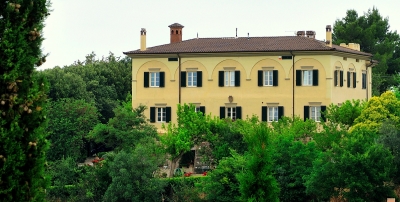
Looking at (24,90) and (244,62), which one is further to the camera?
(244,62)

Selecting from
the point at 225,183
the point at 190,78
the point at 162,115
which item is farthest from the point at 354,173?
the point at 162,115

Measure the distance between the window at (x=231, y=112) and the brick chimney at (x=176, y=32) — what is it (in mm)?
6032

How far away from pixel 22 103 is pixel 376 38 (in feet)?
237

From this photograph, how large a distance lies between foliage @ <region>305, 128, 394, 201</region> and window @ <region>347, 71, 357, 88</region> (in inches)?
598

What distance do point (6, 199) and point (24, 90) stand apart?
69.2 inches

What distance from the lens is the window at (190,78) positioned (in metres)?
60.0

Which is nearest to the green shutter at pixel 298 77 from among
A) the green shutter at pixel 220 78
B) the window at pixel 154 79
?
the green shutter at pixel 220 78

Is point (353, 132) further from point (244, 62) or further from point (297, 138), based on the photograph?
point (244, 62)

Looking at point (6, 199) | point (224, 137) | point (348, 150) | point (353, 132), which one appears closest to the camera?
point (6, 199)

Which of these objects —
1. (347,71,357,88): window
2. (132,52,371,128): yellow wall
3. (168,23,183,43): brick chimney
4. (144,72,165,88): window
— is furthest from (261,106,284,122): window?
(168,23,183,43): brick chimney

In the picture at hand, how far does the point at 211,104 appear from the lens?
197 ft

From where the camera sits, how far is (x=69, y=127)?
5647cm

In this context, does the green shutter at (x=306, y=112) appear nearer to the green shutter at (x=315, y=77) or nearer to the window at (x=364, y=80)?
the green shutter at (x=315, y=77)

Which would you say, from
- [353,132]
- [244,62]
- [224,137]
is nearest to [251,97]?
[244,62]
